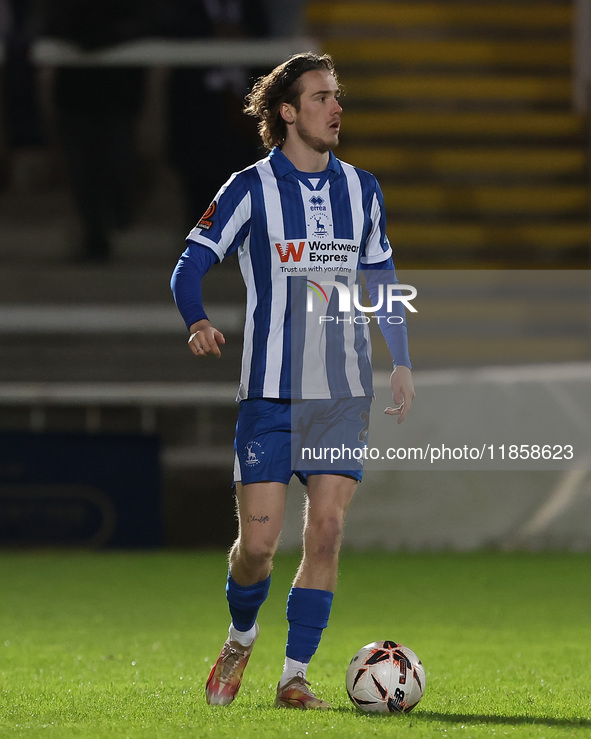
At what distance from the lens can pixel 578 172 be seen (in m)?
10.8

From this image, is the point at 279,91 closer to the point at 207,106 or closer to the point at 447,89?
the point at 207,106

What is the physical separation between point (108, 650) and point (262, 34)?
260 inches

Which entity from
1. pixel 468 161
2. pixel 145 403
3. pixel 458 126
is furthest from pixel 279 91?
pixel 458 126

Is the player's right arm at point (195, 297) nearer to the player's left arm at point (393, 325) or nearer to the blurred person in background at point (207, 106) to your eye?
the player's left arm at point (393, 325)

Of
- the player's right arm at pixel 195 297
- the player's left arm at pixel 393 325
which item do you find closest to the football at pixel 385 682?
the player's left arm at pixel 393 325

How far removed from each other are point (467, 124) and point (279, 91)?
776 cm

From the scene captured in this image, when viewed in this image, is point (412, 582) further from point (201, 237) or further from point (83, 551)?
point (201, 237)

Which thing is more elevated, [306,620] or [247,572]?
[247,572]

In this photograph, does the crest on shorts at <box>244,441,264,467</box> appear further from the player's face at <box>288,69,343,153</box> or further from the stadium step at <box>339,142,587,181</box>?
the stadium step at <box>339,142,587,181</box>

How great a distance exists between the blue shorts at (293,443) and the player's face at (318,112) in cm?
70

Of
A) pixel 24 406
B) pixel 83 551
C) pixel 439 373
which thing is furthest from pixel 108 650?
pixel 24 406

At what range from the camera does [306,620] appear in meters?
3.24

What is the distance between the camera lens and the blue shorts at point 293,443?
3.23 metres

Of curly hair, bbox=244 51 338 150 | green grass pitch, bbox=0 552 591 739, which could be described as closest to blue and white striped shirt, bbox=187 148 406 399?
curly hair, bbox=244 51 338 150
